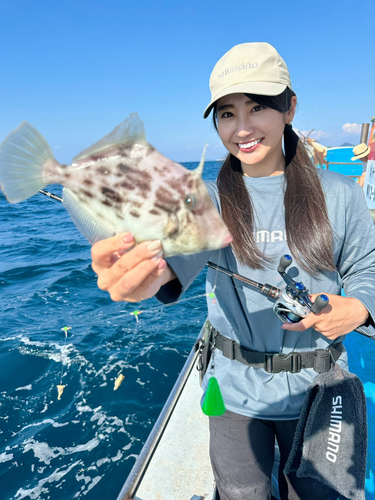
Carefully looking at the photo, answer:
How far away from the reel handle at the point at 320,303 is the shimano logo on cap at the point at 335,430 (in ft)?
2.89

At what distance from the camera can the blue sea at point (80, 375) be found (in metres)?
4.42

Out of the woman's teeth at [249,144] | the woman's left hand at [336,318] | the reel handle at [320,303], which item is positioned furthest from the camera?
the woman's teeth at [249,144]

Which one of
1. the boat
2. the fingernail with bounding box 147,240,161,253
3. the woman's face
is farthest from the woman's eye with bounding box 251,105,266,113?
the boat

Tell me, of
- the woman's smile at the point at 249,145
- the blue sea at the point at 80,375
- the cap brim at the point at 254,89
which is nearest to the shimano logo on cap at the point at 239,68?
the cap brim at the point at 254,89

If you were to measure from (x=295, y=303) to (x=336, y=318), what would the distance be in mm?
279

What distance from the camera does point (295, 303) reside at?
1.95 m

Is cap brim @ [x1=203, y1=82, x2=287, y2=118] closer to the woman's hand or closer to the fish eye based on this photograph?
the fish eye

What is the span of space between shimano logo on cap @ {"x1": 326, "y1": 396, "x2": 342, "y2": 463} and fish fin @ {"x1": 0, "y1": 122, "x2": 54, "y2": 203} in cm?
245

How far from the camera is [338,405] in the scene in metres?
2.34

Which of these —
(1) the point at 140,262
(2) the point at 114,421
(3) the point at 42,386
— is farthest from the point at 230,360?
(3) the point at 42,386

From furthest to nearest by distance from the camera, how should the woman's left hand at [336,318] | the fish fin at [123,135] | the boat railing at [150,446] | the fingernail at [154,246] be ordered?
the boat railing at [150,446], the woman's left hand at [336,318], the fish fin at [123,135], the fingernail at [154,246]

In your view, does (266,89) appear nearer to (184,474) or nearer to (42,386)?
(184,474)

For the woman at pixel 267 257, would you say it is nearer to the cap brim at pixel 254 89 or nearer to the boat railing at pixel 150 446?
the cap brim at pixel 254 89

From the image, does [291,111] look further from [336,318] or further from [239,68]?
[336,318]
